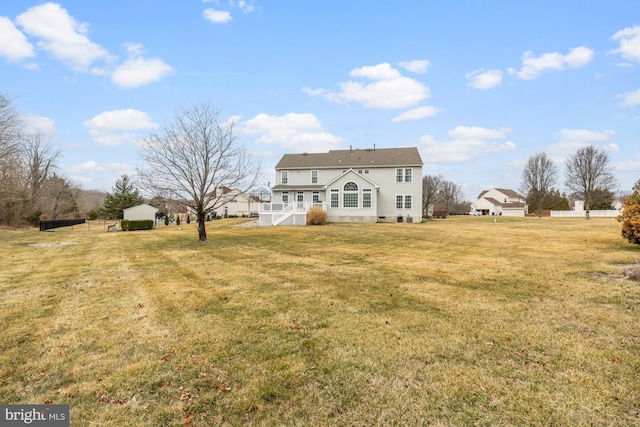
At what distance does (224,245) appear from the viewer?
16.2 m

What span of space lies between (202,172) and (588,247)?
763 inches

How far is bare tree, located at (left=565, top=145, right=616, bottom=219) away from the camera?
43969mm

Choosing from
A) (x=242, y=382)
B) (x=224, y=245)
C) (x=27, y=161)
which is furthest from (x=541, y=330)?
(x=27, y=161)


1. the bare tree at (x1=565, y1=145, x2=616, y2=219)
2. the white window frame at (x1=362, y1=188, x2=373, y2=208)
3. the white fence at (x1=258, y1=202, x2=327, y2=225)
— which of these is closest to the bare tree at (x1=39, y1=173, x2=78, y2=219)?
the white fence at (x1=258, y1=202, x2=327, y2=225)

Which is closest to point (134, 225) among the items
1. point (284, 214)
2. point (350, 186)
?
point (284, 214)

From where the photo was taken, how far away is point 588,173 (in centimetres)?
4459

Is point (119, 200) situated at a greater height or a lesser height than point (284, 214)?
greater

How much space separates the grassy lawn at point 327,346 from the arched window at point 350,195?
24.1 m

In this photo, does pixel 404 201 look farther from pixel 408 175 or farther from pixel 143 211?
pixel 143 211

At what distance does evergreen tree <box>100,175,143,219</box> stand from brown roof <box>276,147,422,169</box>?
30.4 metres

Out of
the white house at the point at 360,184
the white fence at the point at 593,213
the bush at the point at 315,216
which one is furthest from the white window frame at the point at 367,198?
the white fence at the point at 593,213

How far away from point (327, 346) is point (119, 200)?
58.7 meters

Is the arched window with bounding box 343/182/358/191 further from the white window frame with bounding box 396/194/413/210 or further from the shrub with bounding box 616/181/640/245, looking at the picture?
the shrub with bounding box 616/181/640/245

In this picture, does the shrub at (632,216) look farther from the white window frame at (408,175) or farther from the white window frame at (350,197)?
the white window frame at (350,197)
